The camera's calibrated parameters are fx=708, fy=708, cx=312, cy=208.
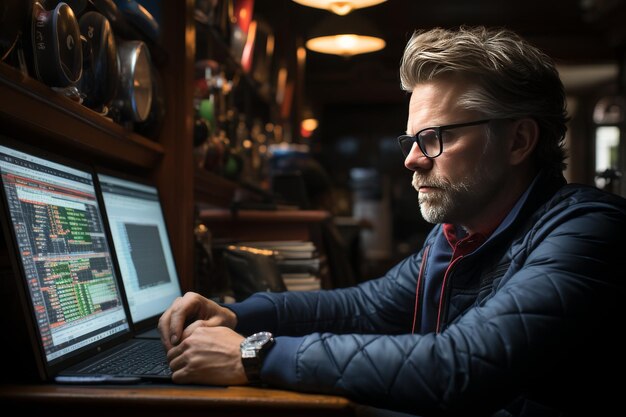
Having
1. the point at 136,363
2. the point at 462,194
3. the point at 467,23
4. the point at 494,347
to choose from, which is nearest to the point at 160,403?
the point at 136,363

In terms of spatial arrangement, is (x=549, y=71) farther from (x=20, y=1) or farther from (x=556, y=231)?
(x=20, y=1)

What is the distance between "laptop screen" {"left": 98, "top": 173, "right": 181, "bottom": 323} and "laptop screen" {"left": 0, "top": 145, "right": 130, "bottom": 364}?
0.09 m

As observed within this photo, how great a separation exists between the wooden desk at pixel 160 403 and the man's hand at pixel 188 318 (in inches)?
A: 7.2

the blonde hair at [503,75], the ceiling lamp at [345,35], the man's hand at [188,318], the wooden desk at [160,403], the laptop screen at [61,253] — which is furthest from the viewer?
the ceiling lamp at [345,35]

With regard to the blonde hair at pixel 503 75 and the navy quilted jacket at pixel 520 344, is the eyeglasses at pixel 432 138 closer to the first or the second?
the blonde hair at pixel 503 75

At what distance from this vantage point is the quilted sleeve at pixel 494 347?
3.30 feet

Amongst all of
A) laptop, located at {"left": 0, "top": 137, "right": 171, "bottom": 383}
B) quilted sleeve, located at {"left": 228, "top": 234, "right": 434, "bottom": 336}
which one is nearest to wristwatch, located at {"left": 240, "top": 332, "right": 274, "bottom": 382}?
laptop, located at {"left": 0, "top": 137, "right": 171, "bottom": 383}

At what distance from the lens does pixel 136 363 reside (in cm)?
122

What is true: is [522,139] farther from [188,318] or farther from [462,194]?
[188,318]

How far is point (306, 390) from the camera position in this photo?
1.05 meters

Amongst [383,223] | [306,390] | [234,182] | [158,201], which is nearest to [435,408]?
[306,390]

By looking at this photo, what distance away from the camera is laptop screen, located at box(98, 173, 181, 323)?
5.25 ft

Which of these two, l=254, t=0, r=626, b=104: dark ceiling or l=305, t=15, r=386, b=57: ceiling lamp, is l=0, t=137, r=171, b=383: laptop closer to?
l=305, t=15, r=386, b=57: ceiling lamp

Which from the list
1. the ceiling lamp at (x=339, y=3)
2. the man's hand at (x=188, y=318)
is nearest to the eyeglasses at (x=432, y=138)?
the man's hand at (x=188, y=318)
